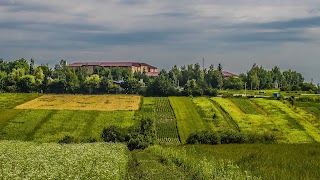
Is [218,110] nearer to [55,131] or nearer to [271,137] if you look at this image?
[271,137]

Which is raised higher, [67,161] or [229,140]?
[67,161]

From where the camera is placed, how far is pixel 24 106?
415 ft

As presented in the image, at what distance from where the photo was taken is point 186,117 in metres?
120

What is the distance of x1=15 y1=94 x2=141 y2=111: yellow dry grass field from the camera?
12750 centimetres

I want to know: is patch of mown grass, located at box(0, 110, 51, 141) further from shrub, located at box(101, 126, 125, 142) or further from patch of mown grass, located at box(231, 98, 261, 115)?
patch of mown grass, located at box(231, 98, 261, 115)

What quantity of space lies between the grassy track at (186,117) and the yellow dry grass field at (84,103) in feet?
37.3

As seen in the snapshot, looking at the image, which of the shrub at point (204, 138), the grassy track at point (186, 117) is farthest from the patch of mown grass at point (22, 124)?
the shrub at point (204, 138)

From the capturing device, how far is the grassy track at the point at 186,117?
106m

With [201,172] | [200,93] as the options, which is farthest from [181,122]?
[201,172]

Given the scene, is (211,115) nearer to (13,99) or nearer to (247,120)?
(247,120)

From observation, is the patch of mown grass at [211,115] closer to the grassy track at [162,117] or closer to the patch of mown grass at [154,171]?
the grassy track at [162,117]

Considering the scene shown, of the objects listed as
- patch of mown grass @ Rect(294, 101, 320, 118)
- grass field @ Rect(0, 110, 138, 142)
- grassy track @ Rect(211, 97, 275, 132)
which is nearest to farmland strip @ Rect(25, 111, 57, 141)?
grass field @ Rect(0, 110, 138, 142)

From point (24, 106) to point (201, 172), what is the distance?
101 metres

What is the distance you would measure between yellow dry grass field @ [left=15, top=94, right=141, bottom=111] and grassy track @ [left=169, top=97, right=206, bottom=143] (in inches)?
448
